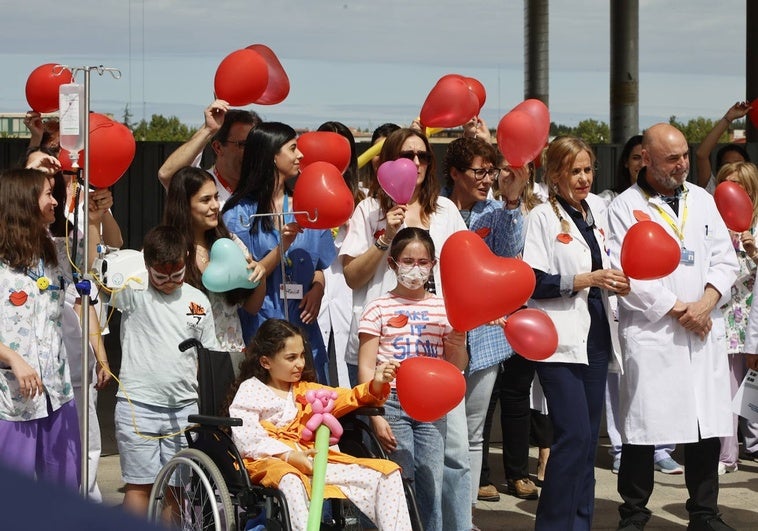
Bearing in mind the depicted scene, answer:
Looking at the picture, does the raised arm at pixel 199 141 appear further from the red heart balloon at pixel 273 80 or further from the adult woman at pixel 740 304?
the adult woman at pixel 740 304

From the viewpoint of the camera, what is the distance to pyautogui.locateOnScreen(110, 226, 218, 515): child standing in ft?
14.5

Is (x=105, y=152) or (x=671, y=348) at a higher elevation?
(x=105, y=152)

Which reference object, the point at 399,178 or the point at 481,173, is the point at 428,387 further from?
the point at 481,173

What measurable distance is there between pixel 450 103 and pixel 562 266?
1179 millimetres

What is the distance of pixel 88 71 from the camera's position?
412 cm

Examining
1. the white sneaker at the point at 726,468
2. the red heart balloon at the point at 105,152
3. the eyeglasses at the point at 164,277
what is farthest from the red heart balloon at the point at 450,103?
the white sneaker at the point at 726,468

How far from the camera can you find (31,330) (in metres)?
4.11

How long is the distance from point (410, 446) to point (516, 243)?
3.74ft

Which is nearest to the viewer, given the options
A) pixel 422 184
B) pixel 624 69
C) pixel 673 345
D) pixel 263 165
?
pixel 422 184

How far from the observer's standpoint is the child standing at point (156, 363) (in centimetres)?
442

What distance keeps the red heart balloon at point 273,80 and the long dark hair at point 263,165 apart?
69cm

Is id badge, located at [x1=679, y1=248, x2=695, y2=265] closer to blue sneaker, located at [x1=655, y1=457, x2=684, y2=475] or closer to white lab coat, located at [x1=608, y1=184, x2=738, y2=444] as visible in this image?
white lab coat, located at [x1=608, y1=184, x2=738, y2=444]

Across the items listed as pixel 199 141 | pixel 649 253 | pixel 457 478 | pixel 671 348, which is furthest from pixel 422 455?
pixel 199 141

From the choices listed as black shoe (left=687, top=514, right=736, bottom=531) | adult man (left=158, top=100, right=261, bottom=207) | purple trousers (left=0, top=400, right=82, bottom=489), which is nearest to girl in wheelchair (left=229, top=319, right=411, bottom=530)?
purple trousers (left=0, top=400, right=82, bottom=489)
